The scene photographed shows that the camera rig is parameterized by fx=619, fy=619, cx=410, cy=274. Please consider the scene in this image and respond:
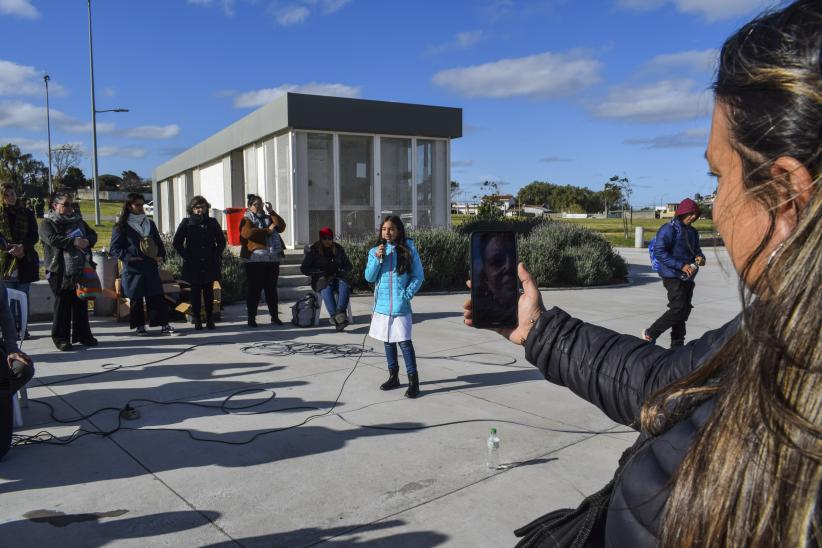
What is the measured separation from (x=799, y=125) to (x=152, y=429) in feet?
16.6

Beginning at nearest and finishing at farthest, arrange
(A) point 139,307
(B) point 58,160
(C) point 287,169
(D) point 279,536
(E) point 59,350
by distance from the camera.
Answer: (D) point 279,536
(E) point 59,350
(A) point 139,307
(C) point 287,169
(B) point 58,160

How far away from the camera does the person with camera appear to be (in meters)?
9.41

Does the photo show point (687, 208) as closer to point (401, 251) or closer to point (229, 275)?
point (401, 251)

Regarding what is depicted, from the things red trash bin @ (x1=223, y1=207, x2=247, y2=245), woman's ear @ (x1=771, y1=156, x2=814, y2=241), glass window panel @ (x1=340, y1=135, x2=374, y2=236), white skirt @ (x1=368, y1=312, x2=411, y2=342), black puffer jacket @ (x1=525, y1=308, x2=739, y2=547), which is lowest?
white skirt @ (x1=368, y1=312, x2=411, y2=342)

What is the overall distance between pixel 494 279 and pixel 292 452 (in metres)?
2.98

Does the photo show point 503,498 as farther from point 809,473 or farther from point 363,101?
point 363,101

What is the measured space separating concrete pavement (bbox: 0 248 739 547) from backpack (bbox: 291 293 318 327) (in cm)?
162

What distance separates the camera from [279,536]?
10.9 feet

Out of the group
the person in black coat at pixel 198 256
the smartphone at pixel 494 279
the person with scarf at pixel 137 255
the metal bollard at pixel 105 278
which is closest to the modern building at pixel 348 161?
the metal bollard at pixel 105 278

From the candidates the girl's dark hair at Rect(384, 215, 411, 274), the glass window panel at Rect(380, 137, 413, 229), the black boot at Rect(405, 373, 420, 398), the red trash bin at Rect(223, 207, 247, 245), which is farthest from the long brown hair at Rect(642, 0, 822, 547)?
the glass window panel at Rect(380, 137, 413, 229)

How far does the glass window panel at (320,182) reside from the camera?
51.9 feet

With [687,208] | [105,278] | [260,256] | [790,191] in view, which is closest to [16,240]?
[105,278]

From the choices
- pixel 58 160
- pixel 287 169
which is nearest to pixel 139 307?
pixel 287 169

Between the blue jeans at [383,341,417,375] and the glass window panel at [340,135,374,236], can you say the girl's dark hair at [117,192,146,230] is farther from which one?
A: the glass window panel at [340,135,374,236]
